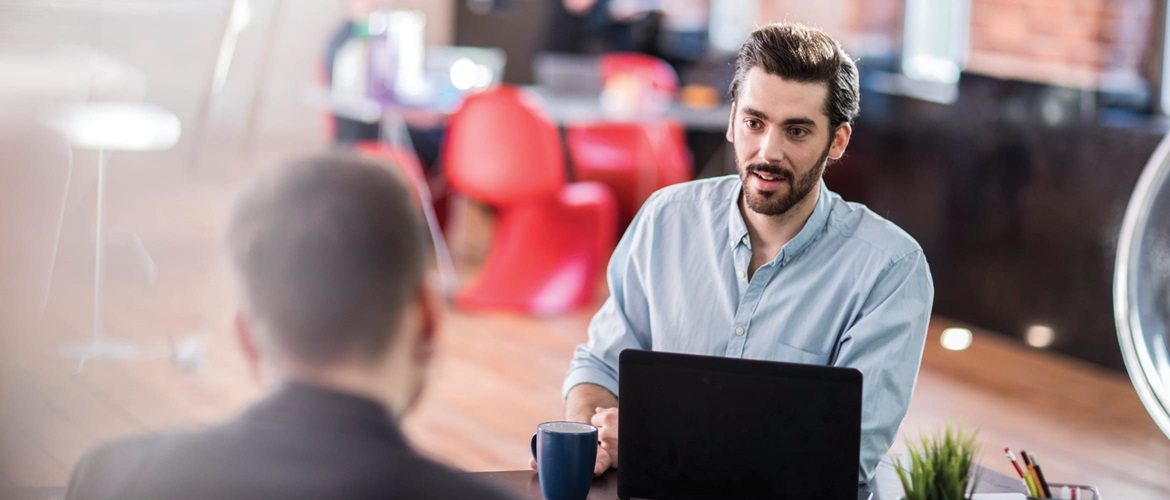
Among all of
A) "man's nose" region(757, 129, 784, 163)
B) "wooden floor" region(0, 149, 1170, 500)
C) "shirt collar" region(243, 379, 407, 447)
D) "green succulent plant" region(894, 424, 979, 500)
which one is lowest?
"wooden floor" region(0, 149, 1170, 500)

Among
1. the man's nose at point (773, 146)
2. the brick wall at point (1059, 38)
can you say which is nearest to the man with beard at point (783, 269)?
the man's nose at point (773, 146)

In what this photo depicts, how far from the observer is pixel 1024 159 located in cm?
452

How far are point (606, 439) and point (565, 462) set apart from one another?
0.55ft

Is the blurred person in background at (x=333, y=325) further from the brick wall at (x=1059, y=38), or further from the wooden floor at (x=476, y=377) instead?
the brick wall at (x=1059, y=38)

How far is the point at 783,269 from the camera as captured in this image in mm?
1665

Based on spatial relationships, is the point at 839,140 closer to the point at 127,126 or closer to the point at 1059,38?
the point at 127,126

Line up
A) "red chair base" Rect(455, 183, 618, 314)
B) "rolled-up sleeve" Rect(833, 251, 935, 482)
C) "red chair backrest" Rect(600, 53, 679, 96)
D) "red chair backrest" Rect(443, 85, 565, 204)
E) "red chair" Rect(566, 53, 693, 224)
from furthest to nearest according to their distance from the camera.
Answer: "red chair backrest" Rect(600, 53, 679, 96) < "red chair" Rect(566, 53, 693, 224) < "red chair base" Rect(455, 183, 618, 314) < "red chair backrest" Rect(443, 85, 565, 204) < "rolled-up sleeve" Rect(833, 251, 935, 482)

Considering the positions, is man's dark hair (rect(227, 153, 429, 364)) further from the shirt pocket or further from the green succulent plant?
the shirt pocket

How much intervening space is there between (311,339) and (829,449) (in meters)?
0.65

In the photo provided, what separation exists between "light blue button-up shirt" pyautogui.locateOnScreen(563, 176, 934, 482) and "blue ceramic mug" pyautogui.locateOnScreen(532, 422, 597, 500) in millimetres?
352

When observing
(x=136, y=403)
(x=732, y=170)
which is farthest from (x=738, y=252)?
(x=732, y=170)

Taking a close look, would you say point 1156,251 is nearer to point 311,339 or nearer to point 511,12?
point 311,339

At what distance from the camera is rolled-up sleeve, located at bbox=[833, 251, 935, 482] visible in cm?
155

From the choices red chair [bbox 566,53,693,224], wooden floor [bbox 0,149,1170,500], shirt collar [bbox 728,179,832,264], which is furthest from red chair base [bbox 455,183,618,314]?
shirt collar [bbox 728,179,832,264]
